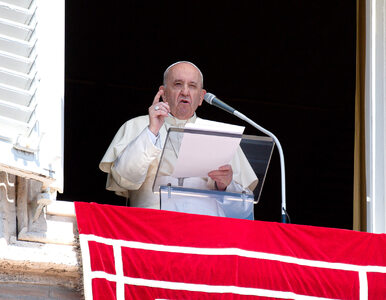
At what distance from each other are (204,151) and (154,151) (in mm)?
469

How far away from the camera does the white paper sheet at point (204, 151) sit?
16.7ft

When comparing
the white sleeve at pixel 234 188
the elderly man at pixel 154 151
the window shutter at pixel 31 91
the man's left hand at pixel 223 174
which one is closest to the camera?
the window shutter at pixel 31 91

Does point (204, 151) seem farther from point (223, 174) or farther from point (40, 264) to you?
point (40, 264)

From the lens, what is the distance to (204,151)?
5172mm

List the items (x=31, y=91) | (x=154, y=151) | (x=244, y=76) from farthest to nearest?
(x=244, y=76)
(x=154, y=151)
(x=31, y=91)

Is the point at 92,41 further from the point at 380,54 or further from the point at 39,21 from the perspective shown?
the point at 39,21

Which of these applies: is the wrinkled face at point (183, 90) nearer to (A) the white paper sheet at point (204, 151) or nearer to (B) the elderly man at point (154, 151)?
(B) the elderly man at point (154, 151)

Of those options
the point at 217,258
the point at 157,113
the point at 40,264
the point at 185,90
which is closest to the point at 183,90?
the point at 185,90

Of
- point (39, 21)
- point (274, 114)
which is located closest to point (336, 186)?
point (274, 114)

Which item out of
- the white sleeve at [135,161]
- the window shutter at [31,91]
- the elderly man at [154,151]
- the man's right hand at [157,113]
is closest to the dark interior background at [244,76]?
the elderly man at [154,151]

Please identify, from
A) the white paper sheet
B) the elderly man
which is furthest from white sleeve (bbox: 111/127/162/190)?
the white paper sheet

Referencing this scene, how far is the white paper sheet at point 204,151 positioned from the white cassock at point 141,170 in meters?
0.23

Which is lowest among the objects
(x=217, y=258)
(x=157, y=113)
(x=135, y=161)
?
(x=217, y=258)

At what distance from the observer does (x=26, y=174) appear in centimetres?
469
